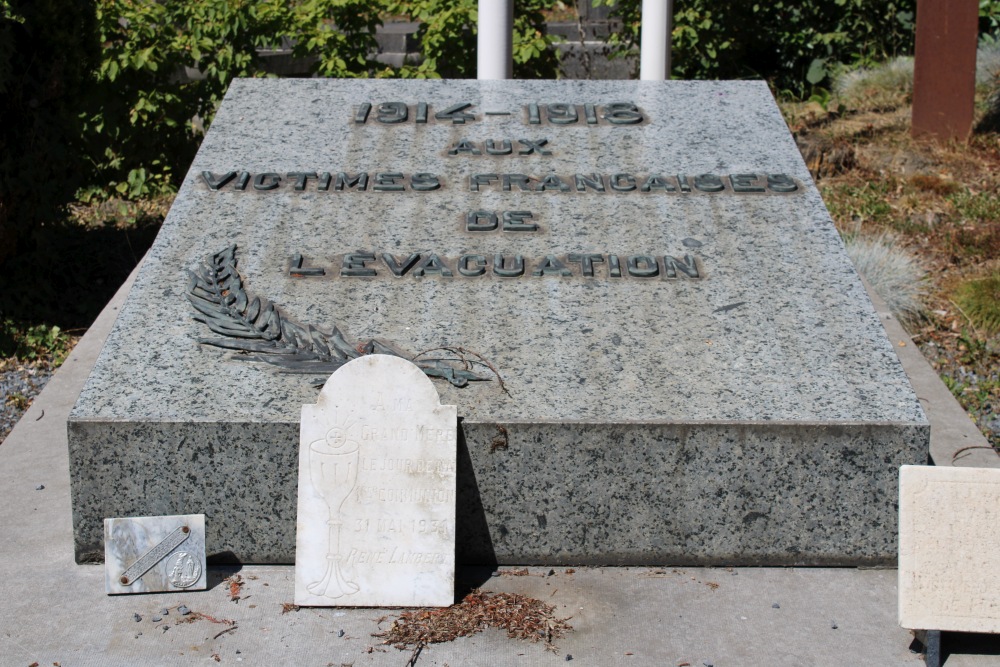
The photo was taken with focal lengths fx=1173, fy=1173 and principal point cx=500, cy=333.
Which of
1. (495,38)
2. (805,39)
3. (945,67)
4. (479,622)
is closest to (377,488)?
(479,622)

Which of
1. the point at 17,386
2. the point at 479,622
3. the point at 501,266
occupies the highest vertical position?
the point at 501,266

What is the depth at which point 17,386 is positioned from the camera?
4949 millimetres

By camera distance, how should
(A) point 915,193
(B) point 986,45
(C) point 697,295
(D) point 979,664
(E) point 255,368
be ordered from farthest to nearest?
1. (B) point 986,45
2. (A) point 915,193
3. (C) point 697,295
4. (E) point 255,368
5. (D) point 979,664

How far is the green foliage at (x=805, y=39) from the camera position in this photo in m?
8.52

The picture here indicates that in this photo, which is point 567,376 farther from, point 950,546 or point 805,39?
point 805,39

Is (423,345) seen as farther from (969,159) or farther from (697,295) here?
(969,159)

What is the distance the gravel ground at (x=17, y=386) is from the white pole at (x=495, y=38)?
2.41 metres

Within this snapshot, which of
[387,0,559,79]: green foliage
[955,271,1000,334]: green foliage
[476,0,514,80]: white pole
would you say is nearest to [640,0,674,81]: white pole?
[387,0,559,79]: green foliage

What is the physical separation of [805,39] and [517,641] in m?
6.87

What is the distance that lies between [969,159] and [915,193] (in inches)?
24.5

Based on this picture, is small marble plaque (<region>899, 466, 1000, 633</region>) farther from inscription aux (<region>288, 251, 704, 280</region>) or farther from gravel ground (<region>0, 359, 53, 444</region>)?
gravel ground (<region>0, 359, 53, 444</region>)

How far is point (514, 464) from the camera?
303cm

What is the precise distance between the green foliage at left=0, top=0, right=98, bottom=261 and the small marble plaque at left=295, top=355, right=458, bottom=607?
288 centimetres

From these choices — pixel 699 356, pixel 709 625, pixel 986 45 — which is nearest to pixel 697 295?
pixel 699 356
